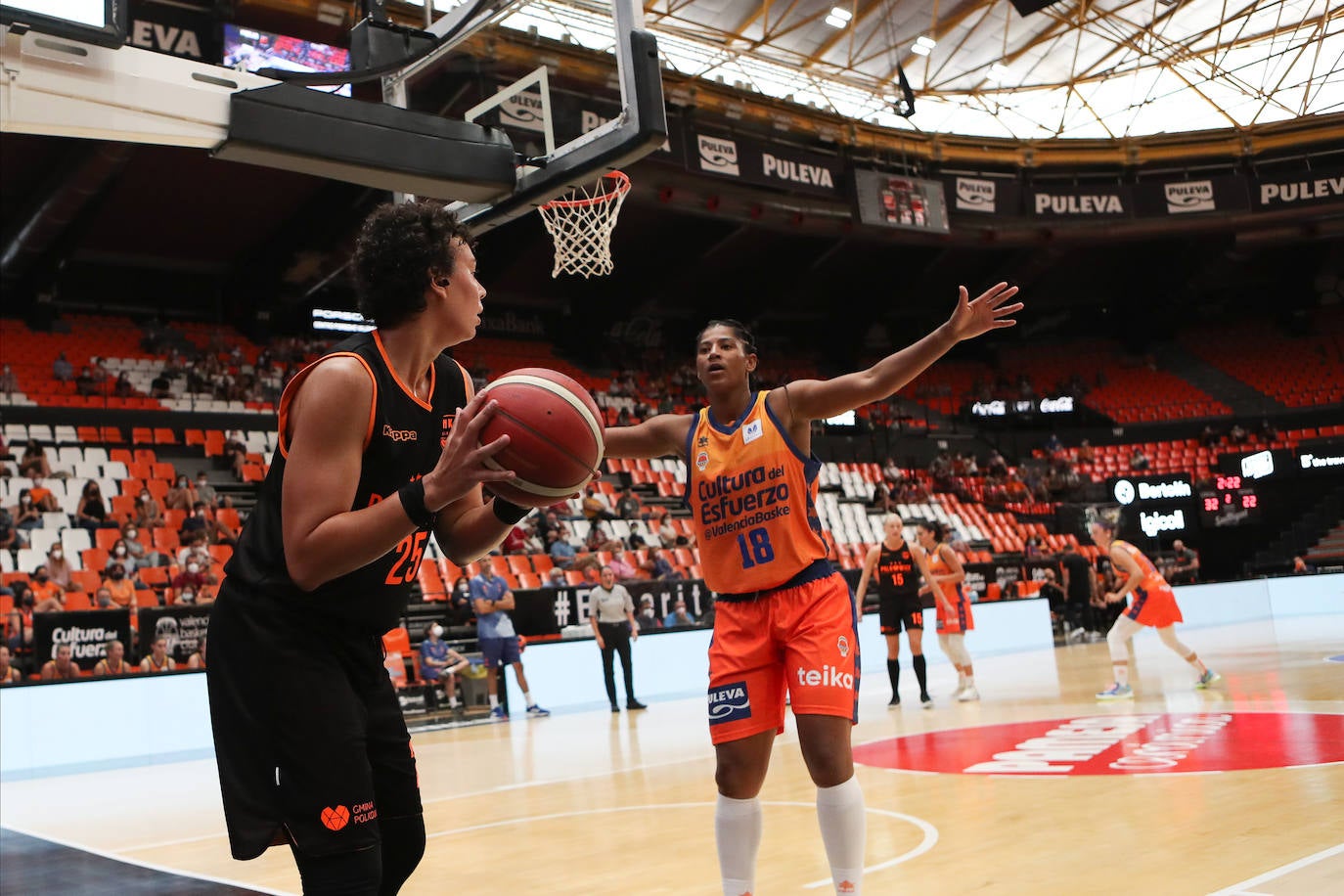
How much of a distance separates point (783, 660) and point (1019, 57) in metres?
24.2

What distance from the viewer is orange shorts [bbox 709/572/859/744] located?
375 cm

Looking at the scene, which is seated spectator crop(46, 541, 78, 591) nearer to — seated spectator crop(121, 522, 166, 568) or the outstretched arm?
seated spectator crop(121, 522, 166, 568)

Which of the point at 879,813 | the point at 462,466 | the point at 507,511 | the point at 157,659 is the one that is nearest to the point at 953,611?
the point at 879,813

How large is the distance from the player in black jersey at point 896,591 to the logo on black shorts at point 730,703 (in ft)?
25.8

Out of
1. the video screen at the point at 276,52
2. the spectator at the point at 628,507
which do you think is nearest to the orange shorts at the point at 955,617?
the video screen at the point at 276,52

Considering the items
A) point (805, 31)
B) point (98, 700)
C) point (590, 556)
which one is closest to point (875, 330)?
point (805, 31)

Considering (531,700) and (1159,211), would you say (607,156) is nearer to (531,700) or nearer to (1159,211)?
(531,700)

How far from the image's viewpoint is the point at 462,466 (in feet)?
7.03

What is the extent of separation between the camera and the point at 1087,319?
34.8 m

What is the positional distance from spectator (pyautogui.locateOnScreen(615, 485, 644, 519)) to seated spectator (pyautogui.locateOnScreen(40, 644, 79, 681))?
9.43 m

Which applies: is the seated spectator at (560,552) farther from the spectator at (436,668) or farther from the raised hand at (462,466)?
the raised hand at (462,466)

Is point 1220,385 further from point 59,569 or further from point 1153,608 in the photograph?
point 59,569

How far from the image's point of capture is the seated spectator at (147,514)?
603 inches

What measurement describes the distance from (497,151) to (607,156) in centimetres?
58
